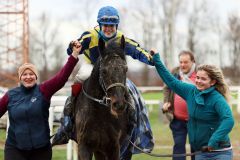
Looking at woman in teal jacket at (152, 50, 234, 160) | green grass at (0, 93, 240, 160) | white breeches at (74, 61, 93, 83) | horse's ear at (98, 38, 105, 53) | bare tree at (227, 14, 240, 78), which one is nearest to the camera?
woman in teal jacket at (152, 50, 234, 160)

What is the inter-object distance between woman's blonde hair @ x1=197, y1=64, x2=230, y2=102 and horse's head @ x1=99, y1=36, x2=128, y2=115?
2.79ft

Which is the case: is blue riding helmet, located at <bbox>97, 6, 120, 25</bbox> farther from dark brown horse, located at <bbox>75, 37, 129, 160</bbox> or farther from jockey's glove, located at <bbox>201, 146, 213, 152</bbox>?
jockey's glove, located at <bbox>201, 146, 213, 152</bbox>

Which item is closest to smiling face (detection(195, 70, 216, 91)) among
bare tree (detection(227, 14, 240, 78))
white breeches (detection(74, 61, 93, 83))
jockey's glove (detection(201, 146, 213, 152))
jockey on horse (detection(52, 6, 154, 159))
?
jockey's glove (detection(201, 146, 213, 152))

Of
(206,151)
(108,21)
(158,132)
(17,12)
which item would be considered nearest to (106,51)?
(108,21)

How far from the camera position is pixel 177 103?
797 cm

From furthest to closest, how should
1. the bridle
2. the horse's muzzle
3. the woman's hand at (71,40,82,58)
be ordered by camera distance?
the woman's hand at (71,40,82,58), the bridle, the horse's muzzle

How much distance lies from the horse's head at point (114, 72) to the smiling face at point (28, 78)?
0.76m

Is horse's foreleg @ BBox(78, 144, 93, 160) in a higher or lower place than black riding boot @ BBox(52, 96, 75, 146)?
lower

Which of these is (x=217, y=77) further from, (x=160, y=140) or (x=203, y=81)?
(x=160, y=140)

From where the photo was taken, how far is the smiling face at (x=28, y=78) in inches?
225

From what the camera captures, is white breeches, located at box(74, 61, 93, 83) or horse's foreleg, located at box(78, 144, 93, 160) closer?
horse's foreleg, located at box(78, 144, 93, 160)

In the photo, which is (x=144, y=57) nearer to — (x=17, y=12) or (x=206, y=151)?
(x=206, y=151)

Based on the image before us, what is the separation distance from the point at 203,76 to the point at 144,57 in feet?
3.73

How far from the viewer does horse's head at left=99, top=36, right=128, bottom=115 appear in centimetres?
558
